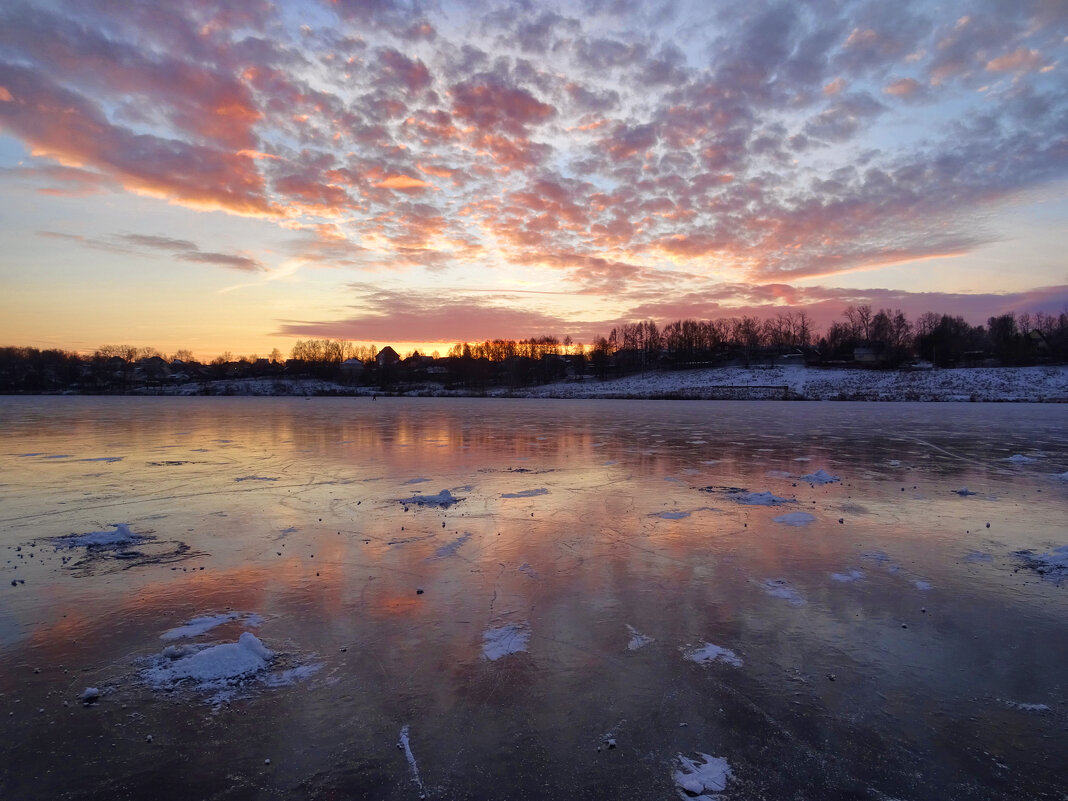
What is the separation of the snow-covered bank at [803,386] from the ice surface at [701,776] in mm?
63689

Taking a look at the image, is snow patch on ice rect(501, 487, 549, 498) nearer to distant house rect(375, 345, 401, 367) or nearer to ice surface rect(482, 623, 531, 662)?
ice surface rect(482, 623, 531, 662)

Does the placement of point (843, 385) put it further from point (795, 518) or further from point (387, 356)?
point (387, 356)

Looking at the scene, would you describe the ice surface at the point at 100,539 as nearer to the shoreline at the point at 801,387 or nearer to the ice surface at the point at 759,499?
the ice surface at the point at 759,499

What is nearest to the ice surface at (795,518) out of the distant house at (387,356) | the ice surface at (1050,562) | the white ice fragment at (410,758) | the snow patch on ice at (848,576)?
the snow patch on ice at (848,576)

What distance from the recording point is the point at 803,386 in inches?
2832

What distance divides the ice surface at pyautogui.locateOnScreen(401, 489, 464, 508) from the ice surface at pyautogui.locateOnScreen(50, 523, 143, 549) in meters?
3.67

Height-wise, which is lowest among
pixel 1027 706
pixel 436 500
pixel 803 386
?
pixel 1027 706

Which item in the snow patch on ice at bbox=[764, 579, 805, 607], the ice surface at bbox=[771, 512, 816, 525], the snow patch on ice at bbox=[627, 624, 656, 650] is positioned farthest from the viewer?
the ice surface at bbox=[771, 512, 816, 525]

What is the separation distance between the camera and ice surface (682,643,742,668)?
4.27m

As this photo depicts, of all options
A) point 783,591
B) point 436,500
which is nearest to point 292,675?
point 783,591

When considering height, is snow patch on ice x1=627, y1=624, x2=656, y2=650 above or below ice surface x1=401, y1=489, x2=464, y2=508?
below

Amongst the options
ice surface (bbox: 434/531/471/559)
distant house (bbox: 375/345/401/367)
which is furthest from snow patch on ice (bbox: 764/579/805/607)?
distant house (bbox: 375/345/401/367)

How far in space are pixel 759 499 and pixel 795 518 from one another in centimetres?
131

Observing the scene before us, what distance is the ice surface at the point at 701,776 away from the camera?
2938mm
